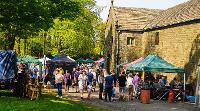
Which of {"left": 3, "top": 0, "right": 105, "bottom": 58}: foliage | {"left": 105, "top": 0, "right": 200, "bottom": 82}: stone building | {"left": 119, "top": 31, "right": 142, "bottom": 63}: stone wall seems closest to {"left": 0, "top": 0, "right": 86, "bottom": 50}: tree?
{"left": 3, "top": 0, "right": 105, "bottom": 58}: foliage

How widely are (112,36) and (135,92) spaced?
18799 mm

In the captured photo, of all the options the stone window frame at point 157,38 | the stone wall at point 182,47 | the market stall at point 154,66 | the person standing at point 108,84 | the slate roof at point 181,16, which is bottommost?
the person standing at point 108,84

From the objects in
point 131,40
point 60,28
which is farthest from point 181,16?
point 60,28

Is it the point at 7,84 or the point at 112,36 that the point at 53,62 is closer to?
the point at 112,36

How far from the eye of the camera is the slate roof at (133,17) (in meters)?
47.3

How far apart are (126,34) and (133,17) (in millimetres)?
2374

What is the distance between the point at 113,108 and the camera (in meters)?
24.7

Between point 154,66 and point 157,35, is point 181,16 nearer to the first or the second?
point 157,35

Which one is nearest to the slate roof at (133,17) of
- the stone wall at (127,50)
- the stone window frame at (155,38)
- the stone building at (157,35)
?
the stone building at (157,35)

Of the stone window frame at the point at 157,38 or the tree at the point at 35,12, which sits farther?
the stone window frame at the point at 157,38

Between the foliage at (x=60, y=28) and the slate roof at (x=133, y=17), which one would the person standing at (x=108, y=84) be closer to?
the foliage at (x=60, y=28)

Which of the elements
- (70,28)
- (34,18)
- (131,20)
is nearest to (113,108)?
(34,18)

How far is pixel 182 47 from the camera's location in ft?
118

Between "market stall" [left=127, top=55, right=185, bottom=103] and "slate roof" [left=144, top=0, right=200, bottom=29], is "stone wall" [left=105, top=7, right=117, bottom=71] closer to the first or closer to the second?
"slate roof" [left=144, top=0, right=200, bottom=29]
